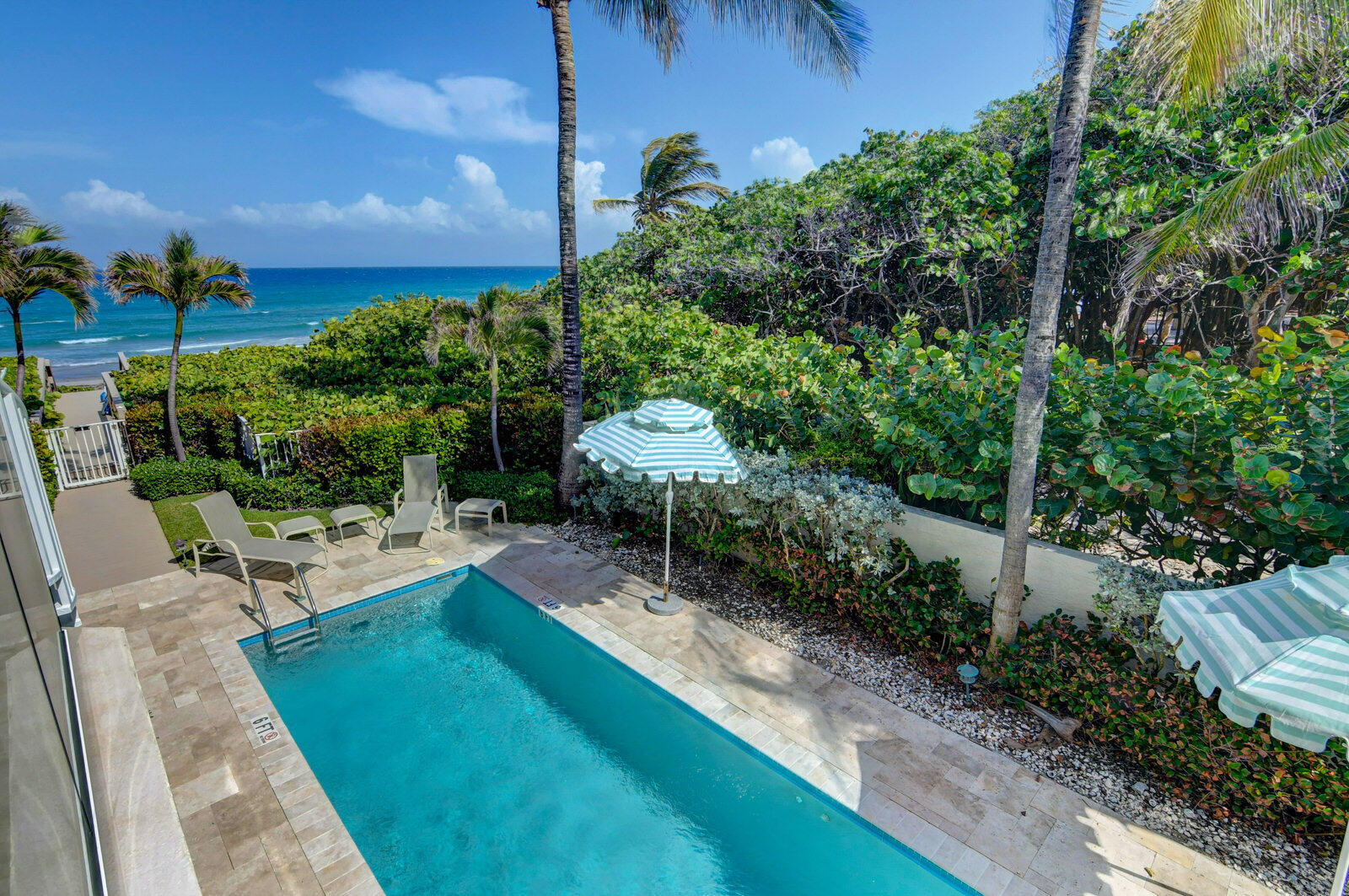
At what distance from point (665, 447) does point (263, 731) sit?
15.2 feet

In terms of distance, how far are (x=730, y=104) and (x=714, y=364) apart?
664 cm

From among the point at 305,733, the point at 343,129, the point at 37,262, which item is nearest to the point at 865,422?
the point at 305,733

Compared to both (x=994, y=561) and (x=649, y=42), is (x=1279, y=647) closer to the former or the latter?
(x=994, y=561)

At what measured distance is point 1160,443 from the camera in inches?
202

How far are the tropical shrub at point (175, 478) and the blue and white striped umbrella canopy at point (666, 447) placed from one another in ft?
28.7

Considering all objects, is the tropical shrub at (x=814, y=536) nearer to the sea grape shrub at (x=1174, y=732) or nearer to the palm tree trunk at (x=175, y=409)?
the sea grape shrub at (x=1174, y=732)

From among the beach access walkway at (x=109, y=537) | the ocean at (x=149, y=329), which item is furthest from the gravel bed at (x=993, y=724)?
the ocean at (x=149, y=329)

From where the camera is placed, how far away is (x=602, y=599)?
26.3 ft

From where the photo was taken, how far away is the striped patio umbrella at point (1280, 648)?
9.55ft

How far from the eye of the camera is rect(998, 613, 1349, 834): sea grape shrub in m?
4.28

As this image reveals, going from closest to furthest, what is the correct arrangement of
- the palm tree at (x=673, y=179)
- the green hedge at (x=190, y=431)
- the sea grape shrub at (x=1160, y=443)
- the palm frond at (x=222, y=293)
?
the sea grape shrub at (x=1160, y=443)
the palm frond at (x=222, y=293)
the green hedge at (x=190, y=431)
the palm tree at (x=673, y=179)

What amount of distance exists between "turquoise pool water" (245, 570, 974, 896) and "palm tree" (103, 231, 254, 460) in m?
8.87

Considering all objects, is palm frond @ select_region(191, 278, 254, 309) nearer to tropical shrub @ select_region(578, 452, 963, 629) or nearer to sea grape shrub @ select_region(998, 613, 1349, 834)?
tropical shrub @ select_region(578, 452, 963, 629)

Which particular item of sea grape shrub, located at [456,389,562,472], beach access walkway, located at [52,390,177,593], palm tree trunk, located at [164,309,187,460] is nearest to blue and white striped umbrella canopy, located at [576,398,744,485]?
sea grape shrub, located at [456,389,562,472]
